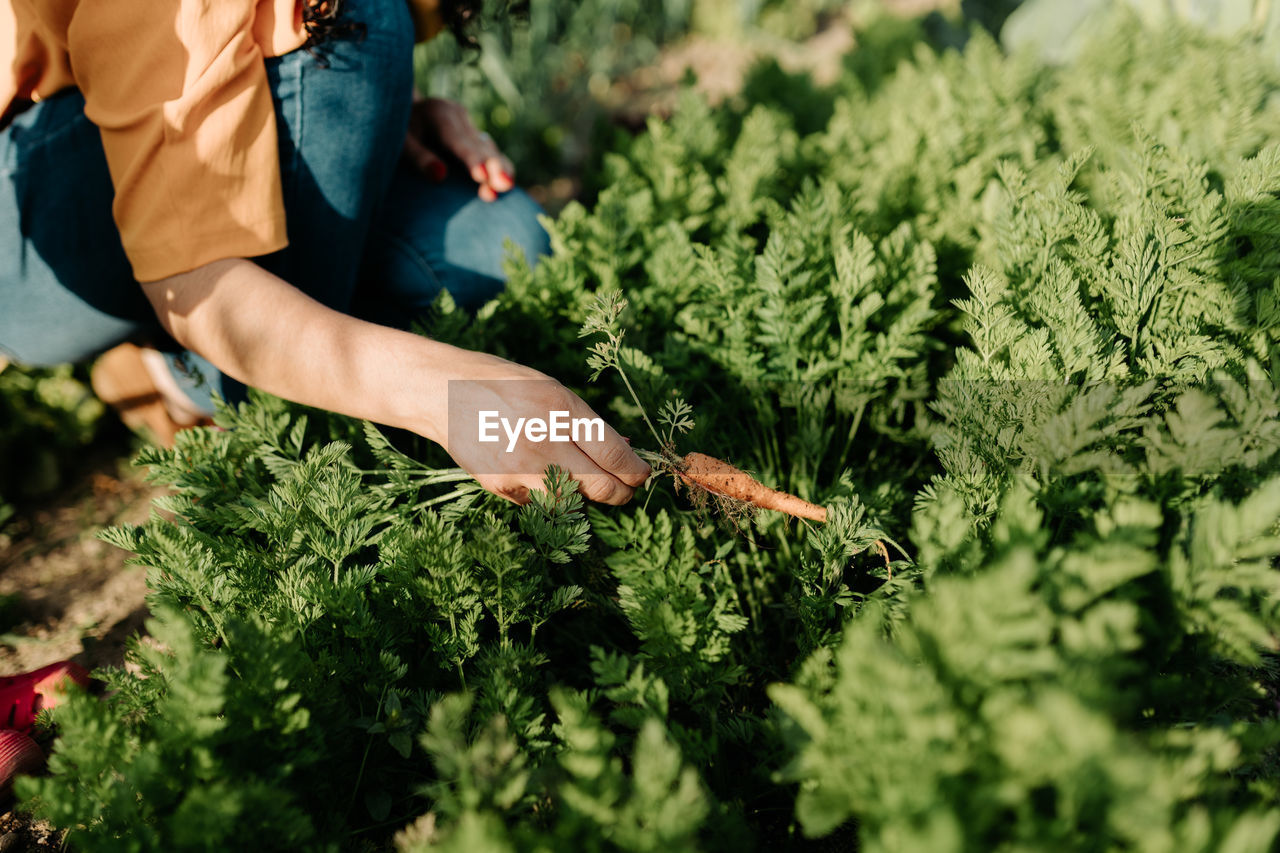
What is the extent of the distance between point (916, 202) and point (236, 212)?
1.78m

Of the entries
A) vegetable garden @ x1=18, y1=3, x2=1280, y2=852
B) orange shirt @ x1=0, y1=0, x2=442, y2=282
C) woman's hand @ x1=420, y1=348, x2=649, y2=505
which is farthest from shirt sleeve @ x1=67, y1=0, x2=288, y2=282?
woman's hand @ x1=420, y1=348, x2=649, y2=505

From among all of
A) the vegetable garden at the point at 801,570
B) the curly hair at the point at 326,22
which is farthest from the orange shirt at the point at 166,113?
the vegetable garden at the point at 801,570

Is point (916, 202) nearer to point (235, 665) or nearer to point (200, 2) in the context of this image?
point (200, 2)

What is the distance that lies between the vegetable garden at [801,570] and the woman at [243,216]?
154mm

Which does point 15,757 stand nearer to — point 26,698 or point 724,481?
point 26,698

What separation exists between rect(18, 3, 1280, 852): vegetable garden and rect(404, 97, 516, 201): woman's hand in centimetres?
59

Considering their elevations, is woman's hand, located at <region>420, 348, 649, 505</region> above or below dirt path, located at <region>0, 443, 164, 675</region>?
above

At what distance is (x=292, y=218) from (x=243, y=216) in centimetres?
46

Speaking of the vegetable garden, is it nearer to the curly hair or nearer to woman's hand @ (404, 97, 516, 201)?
woman's hand @ (404, 97, 516, 201)

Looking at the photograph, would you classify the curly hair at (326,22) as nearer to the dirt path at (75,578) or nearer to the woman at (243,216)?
the woman at (243,216)

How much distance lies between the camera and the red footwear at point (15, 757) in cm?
145

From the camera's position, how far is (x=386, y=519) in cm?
146

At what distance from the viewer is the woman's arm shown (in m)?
1.36

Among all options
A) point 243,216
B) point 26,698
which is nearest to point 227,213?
point 243,216
